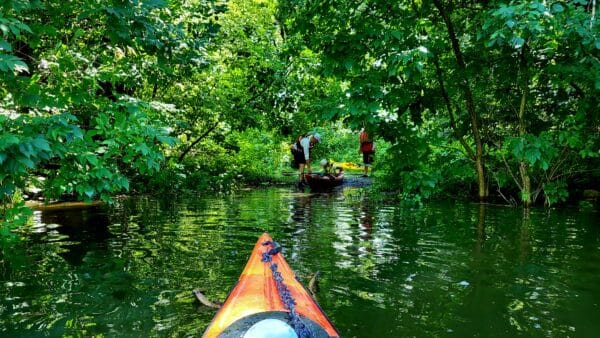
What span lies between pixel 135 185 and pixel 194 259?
735 cm

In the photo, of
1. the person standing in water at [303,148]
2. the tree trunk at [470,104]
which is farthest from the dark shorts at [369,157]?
the tree trunk at [470,104]

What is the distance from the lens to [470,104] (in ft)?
33.1

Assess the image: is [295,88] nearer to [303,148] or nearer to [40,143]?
[303,148]

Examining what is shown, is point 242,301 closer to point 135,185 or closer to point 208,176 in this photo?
point 135,185

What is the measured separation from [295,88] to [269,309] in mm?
9962

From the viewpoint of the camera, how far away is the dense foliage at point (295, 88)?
4508mm

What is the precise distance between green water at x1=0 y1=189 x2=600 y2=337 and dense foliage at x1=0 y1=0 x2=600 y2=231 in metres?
0.88

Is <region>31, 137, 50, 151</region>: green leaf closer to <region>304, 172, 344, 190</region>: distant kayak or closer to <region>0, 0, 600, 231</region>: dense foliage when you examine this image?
<region>0, 0, 600, 231</region>: dense foliage

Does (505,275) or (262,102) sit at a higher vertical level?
(262,102)

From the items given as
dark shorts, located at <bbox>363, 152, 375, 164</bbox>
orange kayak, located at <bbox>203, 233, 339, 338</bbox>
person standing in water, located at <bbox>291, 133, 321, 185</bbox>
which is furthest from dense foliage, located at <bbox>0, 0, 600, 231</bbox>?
dark shorts, located at <bbox>363, 152, 375, 164</bbox>

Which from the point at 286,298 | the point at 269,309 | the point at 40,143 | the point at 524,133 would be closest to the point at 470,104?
the point at 524,133

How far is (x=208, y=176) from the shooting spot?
549 inches

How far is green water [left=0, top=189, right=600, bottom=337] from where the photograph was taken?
384 cm

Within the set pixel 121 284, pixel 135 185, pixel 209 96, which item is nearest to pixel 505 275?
pixel 121 284
